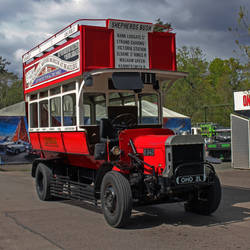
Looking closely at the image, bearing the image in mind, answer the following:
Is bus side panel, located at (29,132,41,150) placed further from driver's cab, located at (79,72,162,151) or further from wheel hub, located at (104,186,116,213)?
wheel hub, located at (104,186,116,213)

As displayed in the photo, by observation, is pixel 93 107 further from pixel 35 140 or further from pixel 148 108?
pixel 35 140

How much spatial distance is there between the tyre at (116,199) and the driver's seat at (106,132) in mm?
797

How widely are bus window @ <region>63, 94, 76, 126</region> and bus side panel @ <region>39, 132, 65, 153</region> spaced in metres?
0.47

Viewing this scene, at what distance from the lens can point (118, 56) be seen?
28.2 feet

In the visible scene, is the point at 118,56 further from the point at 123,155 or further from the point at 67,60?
the point at 123,155

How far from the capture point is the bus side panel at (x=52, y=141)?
9.74 m

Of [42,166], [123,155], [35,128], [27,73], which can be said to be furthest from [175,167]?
[27,73]

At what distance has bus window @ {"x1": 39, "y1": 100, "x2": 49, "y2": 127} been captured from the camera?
10.5m

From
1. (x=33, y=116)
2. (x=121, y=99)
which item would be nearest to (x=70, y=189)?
(x=121, y=99)

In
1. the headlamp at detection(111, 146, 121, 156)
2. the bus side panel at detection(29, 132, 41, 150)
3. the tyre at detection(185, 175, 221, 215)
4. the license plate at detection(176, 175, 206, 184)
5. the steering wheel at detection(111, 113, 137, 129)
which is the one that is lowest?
the tyre at detection(185, 175, 221, 215)

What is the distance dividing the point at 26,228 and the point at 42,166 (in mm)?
3483

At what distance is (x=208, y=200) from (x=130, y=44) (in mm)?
3576

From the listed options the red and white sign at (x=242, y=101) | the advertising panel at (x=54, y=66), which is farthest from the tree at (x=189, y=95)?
the advertising panel at (x=54, y=66)

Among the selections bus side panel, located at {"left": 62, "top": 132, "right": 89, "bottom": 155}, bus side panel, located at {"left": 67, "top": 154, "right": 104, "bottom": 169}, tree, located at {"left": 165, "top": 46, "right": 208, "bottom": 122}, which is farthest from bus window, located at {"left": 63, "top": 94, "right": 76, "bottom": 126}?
tree, located at {"left": 165, "top": 46, "right": 208, "bottom": 122}
